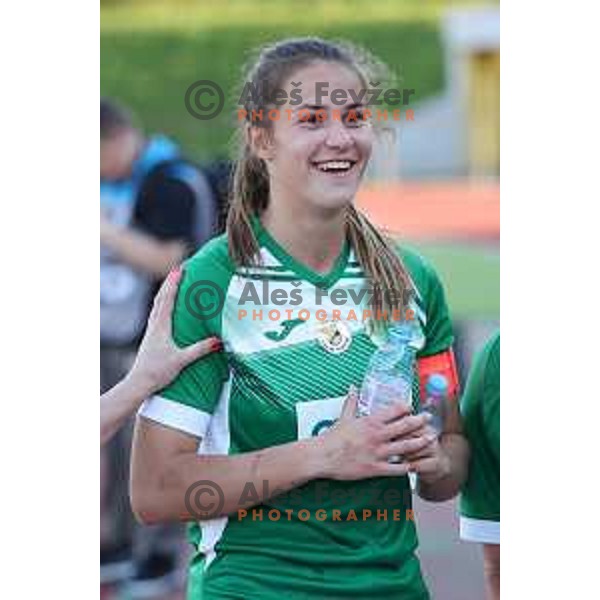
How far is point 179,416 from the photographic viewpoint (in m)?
2.07

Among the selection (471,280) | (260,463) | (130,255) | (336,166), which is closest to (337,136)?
(336,166)

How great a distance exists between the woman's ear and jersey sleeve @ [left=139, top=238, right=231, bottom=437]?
159mm

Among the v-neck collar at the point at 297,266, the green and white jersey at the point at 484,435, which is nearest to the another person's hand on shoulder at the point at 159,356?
the v-neck collar at the point at 297,266

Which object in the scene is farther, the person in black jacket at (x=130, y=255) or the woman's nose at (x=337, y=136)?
the person in black jacket at (x=130, y=255)

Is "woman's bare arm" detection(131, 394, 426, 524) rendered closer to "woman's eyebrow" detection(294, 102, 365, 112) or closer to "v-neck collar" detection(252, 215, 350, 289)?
"v-neck collar" detection(252, 215, 350, 289)

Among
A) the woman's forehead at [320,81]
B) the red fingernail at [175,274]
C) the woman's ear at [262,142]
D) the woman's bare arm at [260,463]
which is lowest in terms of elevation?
the woman's bare arm at [260,463]

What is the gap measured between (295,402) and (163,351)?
0.18 metres

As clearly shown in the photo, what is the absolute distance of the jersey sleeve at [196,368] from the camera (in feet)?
6.80

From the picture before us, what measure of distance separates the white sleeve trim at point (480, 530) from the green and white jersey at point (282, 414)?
21 cm

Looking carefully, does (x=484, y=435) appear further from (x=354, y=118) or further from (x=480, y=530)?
(x=354, y=118)

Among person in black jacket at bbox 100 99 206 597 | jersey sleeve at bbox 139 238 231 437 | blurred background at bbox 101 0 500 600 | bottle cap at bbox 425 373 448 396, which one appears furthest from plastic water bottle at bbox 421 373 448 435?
person in black jacket at bbox 100 99 206 597

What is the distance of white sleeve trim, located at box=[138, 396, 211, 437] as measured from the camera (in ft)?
6.79

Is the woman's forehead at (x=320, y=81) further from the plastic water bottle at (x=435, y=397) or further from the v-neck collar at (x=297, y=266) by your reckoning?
the plastic water bottle at (x=435, y=397)
